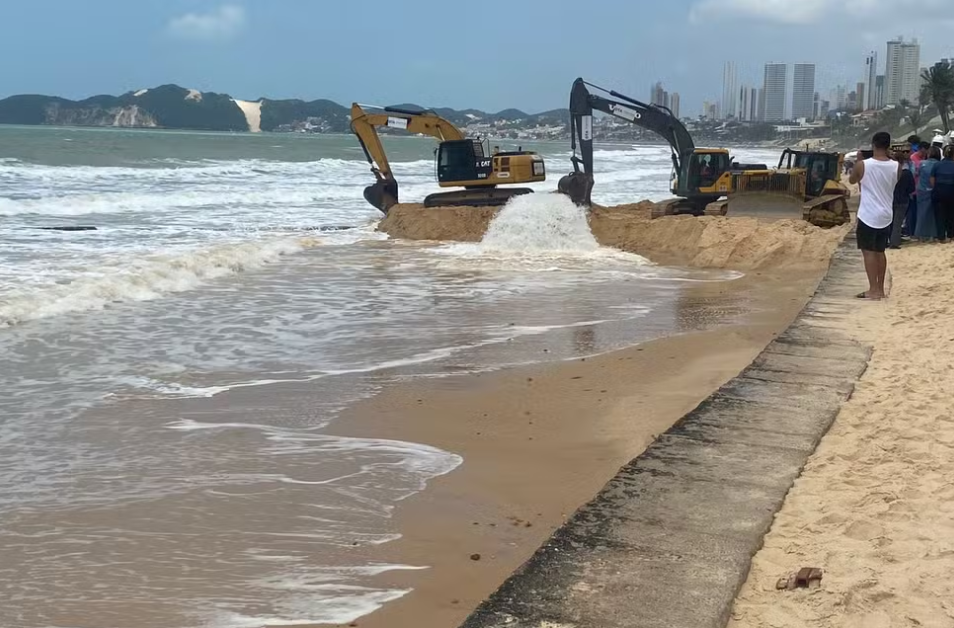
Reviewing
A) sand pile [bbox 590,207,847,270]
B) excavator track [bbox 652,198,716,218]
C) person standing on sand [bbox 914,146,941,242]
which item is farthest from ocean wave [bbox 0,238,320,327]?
person standing on sand [bbox 914,146,941,242]

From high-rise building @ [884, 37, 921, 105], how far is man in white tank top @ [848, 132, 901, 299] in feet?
626

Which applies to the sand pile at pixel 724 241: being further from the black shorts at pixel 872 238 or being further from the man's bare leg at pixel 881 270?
the black shorts at pixel 872 238

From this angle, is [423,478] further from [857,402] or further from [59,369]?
[59,369]

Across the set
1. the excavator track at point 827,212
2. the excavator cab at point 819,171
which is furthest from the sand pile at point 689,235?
the excavator cab at point 819,171

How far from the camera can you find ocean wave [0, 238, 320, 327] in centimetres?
1042

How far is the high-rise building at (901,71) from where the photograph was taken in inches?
7229

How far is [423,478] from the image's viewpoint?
541 centimetres

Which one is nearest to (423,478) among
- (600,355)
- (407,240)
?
(600,355)

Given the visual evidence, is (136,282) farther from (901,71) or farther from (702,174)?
(901,71)

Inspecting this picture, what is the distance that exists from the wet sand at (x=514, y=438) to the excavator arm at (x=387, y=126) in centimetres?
1500

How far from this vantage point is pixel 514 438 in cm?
618

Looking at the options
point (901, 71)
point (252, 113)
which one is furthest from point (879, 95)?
point (252, 113)

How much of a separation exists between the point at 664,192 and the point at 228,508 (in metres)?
33.4

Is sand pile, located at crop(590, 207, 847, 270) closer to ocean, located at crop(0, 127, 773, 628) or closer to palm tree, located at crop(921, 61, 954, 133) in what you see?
ocean, located at crop(0, 127, 773, 628)
